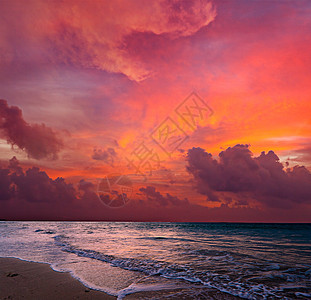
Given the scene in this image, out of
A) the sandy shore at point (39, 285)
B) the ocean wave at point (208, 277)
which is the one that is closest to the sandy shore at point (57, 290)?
the sandy shore at point (39, 285)

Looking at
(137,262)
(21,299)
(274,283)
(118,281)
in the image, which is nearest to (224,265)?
(274,283)

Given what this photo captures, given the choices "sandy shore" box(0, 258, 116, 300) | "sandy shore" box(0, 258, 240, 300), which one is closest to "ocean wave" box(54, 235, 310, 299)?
"sandy shore" box(0, 258, 240, 300)

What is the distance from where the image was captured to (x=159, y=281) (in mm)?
9359

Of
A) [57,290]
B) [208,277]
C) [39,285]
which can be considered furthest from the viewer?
[208,277]

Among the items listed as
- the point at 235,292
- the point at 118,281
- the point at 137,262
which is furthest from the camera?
the point at 137,262

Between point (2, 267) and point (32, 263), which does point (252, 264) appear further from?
point (2, 267)

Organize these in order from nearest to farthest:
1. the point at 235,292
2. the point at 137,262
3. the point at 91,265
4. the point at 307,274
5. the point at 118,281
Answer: the point at 235,292 < the point at 118,281 < the point at 307,274 < the point at 91,265 < the point at 137,262

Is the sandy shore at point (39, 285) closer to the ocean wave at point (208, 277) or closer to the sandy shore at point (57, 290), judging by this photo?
the sandy shore at point (57, 290)

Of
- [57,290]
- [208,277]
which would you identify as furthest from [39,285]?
[208,277]

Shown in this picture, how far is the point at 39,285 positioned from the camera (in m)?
8.40

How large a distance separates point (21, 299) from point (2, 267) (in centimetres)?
613

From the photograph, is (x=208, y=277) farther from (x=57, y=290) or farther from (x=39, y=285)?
(x=39, y=285)

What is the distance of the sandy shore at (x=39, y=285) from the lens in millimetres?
7238

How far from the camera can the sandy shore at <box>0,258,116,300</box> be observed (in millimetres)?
7238
